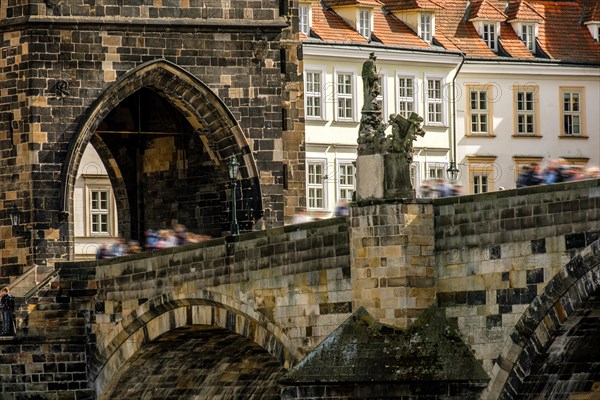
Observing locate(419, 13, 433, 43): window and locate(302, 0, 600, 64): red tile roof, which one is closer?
locate(302, 0, 600, 64): red tile roof

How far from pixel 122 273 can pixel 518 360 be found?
15.2 metres

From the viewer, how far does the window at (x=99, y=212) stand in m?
89.1

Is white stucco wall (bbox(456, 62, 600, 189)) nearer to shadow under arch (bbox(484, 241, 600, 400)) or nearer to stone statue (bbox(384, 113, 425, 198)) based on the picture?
stone statue (bbox(384, 113, 425, 198))

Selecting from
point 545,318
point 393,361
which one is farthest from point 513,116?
point 545,318

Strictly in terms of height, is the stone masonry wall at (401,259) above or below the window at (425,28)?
below

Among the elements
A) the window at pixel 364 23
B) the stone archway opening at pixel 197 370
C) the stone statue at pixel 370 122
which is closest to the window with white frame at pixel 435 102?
the window at pixel 364 23

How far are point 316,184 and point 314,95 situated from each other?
2.36 m

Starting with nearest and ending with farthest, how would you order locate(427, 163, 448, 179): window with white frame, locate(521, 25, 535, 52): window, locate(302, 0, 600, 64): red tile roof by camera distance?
locate(427, 163, 448, 179): window with white frame < locate(302, 0, 600, 64): red tile roof < locate(521, 25, 535, 52): window

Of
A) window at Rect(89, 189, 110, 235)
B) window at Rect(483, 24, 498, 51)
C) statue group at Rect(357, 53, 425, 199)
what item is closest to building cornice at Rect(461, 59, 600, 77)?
window at Rect(483, 24, 498, 51)

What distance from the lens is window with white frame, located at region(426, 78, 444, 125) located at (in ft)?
286

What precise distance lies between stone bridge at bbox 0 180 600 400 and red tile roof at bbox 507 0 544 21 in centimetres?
2603

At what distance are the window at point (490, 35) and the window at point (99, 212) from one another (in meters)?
11.4

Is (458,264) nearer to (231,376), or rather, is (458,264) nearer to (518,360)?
(518,360)

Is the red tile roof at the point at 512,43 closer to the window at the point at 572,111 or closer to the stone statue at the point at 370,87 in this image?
the window at the point at 572,111
